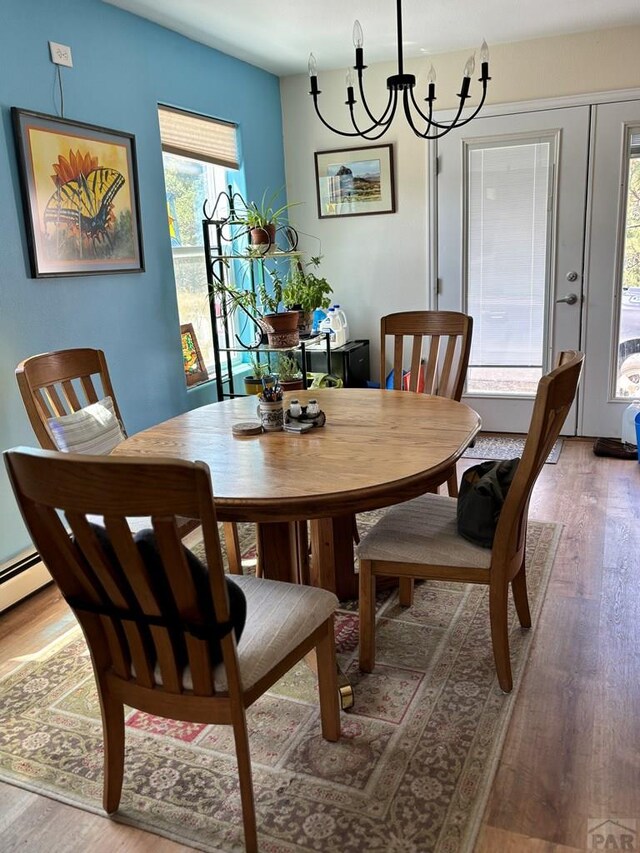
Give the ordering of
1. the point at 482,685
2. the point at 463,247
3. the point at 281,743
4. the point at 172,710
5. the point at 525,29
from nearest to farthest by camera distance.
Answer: the point at 172,710
the point at 281,743
the point at 482,685
the point at 525,29
the point at 463,247

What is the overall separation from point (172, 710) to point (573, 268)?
365cm

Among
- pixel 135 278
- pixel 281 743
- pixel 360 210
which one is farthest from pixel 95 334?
pixel 360 210

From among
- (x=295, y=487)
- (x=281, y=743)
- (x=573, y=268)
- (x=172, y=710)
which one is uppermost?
(x=573, y=268)

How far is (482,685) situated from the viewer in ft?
6.63

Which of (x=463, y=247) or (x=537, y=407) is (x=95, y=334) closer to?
(x=537, y=407)

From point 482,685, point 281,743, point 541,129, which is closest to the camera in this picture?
point 281,743

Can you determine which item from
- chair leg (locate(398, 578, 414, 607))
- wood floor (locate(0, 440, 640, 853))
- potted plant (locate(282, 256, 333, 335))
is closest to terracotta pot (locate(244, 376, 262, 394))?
potted plant (locate(282, 256, 333, 335))

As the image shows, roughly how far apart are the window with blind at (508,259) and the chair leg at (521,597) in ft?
7.94

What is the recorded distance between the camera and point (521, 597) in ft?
7.31

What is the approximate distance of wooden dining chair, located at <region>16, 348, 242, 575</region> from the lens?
2.20 m

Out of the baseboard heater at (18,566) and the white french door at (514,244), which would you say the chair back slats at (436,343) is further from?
the baseboard heater at (18,566)

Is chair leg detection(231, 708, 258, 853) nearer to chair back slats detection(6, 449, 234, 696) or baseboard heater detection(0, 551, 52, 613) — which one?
chair back slats detection(6, 449, 234, 696)

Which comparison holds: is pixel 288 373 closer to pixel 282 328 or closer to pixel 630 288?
pixel 282 328

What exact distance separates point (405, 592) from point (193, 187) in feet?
8.43
